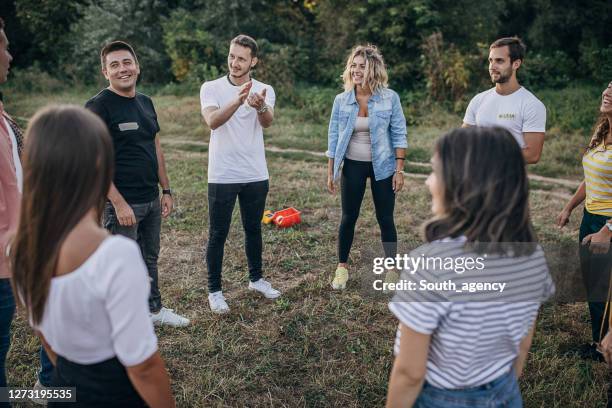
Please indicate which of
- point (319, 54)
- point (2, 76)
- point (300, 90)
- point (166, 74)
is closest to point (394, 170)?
point (2, 76)

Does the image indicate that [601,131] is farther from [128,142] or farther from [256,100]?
[128,142]

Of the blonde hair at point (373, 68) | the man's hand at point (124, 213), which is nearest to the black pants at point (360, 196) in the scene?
the blonde hair at point (373, 68)

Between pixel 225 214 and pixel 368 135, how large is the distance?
132cm

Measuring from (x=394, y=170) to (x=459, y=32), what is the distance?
1283cm

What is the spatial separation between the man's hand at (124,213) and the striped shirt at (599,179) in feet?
9.32

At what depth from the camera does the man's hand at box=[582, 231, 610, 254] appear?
2980 mm

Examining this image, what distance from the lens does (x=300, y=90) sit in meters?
14.7

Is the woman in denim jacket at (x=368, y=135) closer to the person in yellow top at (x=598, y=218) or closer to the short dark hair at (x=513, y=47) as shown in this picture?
the short dark hair at (x=513, y=47)

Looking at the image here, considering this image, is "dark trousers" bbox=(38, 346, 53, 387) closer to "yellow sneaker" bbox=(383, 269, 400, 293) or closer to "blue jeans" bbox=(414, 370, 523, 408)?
"blue jeans" bbox=(414, 370, 523, 408)

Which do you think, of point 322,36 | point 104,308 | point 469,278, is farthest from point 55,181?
point 322,36

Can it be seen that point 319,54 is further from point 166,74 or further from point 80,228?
point 80,228

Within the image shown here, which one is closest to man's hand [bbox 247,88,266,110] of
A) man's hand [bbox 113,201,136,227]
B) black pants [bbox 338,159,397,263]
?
black pants [bbox 338,159,397,263]

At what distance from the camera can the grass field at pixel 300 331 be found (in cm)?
310

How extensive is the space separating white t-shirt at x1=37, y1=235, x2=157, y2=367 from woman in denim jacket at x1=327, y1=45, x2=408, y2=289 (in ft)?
9.74
